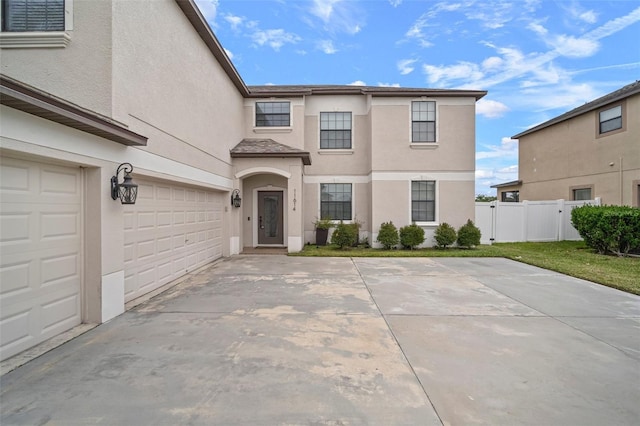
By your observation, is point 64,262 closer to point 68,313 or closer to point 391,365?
point 68,313

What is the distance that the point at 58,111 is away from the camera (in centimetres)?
344

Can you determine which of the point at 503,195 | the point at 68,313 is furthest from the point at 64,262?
the point at 503,195

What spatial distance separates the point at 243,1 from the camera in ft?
30.2

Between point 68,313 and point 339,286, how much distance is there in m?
4.75

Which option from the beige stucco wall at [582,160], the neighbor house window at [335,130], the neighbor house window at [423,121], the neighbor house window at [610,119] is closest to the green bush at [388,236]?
the neighbor house window at [423,121]

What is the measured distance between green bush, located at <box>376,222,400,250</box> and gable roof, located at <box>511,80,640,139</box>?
11.9 meters

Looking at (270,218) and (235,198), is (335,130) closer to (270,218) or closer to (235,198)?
(270,218)

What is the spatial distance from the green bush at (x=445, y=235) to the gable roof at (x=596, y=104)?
993 centimetres

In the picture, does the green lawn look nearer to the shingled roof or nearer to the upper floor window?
the shingled roof

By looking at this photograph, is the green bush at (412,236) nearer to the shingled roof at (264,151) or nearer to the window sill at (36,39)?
the shingled roof at (264,151)

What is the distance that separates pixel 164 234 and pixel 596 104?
19434 mm

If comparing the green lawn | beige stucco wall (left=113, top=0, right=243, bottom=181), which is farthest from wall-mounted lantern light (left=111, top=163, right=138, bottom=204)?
the green lawn

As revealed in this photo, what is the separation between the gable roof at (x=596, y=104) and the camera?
12.5 m

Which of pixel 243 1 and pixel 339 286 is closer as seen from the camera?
pixel 339 286
